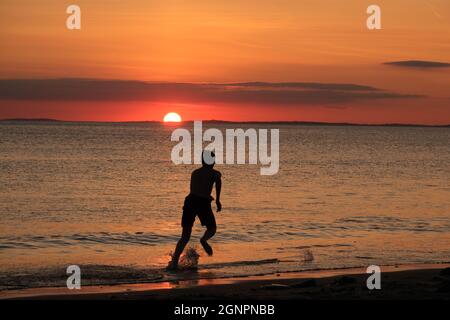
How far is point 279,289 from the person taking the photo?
455 inches

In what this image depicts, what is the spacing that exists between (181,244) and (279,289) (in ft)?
9.40

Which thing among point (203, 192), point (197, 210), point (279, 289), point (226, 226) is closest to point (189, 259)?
point (197, 210)

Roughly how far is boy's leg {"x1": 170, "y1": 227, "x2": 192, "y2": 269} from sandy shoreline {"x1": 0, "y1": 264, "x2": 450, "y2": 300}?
101 cm

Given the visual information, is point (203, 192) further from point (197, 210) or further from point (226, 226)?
point (226, 226)

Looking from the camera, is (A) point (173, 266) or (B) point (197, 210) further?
(A) point (173, 266)

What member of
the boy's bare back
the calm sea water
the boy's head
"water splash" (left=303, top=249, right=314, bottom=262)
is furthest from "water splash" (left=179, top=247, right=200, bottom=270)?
"water splash" (left=303, top=249, right=314, bottom=262)

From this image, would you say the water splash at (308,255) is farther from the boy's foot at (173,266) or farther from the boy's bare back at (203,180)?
the boy's bare back at (203,180)

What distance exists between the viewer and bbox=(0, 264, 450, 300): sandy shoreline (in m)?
10.8

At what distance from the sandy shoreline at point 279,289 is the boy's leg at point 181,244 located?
1011 mm

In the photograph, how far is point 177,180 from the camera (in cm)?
4188

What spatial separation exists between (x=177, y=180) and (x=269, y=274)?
28.3 metres

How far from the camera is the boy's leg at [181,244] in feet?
45.5

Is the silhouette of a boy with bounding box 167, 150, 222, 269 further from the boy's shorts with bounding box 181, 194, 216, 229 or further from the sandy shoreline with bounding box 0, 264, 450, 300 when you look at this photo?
the sandy shoreline with bounding box 0, 264, 450, 300
